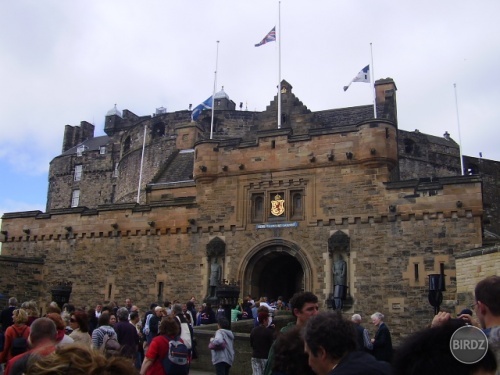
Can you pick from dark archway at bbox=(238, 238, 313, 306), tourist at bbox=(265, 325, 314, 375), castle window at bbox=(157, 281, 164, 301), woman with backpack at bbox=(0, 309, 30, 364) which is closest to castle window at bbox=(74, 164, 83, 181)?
castle window at bbox=(157, 281, 164, 301)

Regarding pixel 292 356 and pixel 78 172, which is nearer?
pixel 292 356

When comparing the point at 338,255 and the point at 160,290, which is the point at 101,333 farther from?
the point at 160,290

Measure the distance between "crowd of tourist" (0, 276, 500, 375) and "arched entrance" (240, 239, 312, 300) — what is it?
9469mm

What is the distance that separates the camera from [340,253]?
59.6 feet

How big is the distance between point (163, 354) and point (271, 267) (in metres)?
14.6

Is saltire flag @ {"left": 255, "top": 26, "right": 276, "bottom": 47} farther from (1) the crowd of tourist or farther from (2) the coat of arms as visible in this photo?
(1) the crowd of tourist

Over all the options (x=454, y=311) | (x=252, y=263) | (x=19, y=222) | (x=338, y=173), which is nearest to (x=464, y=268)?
(x=454, y=311)

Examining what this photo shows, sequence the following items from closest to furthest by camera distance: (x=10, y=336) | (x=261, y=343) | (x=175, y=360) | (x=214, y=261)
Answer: (x=175, y=360)
(x=10, y=336)
(x=261, y=343)
(x=214, y=261)

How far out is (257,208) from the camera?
20109mm

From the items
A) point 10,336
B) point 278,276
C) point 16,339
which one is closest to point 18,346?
point 16,339

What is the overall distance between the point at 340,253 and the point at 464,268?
4024mm

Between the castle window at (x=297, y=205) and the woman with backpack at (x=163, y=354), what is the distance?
522 inches

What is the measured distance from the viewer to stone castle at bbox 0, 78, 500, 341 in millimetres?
16938

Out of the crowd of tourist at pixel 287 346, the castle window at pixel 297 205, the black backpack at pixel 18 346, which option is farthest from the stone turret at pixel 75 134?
the black backpack at pixel 18 346
